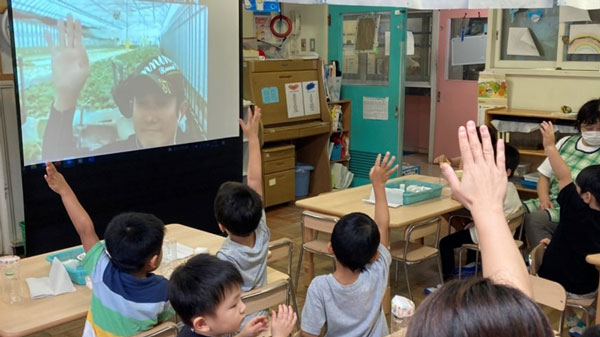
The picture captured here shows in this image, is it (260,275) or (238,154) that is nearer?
(260,275)

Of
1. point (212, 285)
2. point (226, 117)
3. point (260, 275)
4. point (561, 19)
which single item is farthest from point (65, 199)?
point (561, 19)

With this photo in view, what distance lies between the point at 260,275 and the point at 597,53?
3781mm

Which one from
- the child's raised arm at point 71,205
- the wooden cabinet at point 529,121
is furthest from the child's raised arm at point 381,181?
the wooden cabinet at point 529,121

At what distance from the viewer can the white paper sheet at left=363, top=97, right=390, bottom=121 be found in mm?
6785

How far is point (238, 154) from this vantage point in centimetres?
566

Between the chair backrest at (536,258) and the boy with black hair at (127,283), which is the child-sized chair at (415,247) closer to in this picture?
the chair backrest at (536,258)

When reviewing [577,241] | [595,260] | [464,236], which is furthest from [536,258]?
[464,236]

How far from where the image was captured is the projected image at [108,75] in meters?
4.09

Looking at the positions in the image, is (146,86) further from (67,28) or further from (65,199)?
(65,199)

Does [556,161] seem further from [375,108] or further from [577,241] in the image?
[375,108]

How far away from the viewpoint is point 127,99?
15.3 feet

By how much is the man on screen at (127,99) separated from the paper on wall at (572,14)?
322 cm

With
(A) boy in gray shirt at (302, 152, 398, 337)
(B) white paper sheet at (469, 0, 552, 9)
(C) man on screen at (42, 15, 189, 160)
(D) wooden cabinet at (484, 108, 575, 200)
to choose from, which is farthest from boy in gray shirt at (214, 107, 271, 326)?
(D) wooden cabinet at (484, 108, 575, 200)

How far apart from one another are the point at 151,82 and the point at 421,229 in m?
2.46
